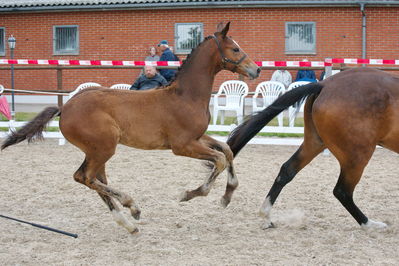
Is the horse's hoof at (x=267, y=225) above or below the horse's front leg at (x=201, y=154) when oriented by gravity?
below

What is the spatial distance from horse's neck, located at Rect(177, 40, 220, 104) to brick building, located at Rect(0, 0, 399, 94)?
1204 cm

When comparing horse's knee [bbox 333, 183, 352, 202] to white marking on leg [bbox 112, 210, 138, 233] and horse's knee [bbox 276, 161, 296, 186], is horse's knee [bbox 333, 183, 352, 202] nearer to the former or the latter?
horse's knee [bbox 276, 161, 296, 186]

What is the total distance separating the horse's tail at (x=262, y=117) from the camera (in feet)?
15.9

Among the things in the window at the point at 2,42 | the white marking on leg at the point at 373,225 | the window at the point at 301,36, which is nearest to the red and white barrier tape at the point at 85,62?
the white marking on leg at the point at 373,225

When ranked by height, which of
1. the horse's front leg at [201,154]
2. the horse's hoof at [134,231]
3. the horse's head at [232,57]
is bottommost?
the horse's hoof at [134,231]

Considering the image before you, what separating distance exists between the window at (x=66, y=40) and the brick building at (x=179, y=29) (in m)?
0.03

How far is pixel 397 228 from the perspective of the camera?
15.3 ft

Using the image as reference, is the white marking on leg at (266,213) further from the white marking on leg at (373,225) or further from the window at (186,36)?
the window at (186,36)

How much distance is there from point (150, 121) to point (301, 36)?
13.2 meters

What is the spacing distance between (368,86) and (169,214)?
2189 mm

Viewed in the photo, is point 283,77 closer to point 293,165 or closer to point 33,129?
point 293,165

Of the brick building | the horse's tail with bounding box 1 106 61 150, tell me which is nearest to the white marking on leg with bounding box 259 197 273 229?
the horse's tail with bounding box 1 106 61 150

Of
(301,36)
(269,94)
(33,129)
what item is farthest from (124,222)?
(301,36)

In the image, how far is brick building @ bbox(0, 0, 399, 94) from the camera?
1655cm
